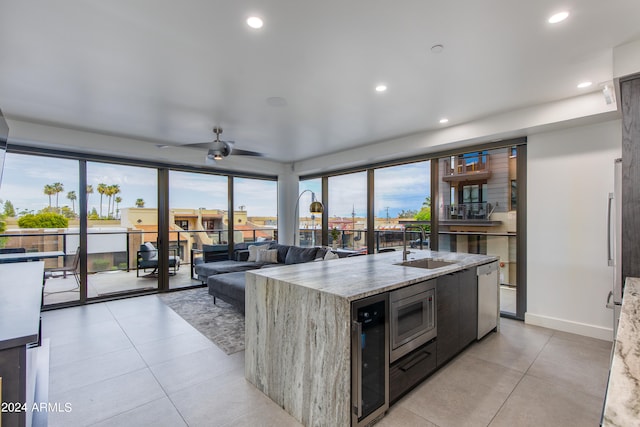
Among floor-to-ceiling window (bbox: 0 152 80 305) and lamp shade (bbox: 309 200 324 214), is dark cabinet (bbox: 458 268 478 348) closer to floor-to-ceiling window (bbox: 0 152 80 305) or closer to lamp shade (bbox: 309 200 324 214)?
lamp shade (bbox: 309 200 324 214)

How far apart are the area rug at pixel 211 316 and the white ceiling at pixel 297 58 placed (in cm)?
275

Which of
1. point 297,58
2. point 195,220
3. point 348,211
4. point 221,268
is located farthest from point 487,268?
point 195,220

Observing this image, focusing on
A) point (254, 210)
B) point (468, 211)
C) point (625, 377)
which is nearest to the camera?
point (625, 377)

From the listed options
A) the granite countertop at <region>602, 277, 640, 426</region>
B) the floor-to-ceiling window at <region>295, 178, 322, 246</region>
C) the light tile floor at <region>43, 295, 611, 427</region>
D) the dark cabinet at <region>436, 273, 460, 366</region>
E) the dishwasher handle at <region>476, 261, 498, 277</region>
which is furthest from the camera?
the floor-to-ceiling window at <region>295, 178, 322, 246</region>

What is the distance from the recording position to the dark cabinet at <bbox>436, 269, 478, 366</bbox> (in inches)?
102

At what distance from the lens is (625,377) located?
2.51ft

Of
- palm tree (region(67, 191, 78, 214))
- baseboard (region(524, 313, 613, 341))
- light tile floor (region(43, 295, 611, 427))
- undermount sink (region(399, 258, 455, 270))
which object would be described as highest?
palm tree (region(67, 191, 78, 214))

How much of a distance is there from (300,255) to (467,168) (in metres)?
3.27

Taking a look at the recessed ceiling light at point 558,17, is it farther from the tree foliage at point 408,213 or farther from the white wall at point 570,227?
the tree foliage at point 408,213

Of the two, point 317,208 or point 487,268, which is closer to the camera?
point 487,268

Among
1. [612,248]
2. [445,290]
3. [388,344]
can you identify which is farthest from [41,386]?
[612,248]

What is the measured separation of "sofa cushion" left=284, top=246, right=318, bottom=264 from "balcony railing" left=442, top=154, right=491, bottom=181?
2668mm

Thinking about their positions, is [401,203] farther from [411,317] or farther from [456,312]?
[411,317]

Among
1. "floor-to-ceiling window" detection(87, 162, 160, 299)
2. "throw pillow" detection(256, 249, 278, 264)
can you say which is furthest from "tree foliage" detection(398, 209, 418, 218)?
"floor-to-ceiling window" detection(87, 162, 160, 299)
